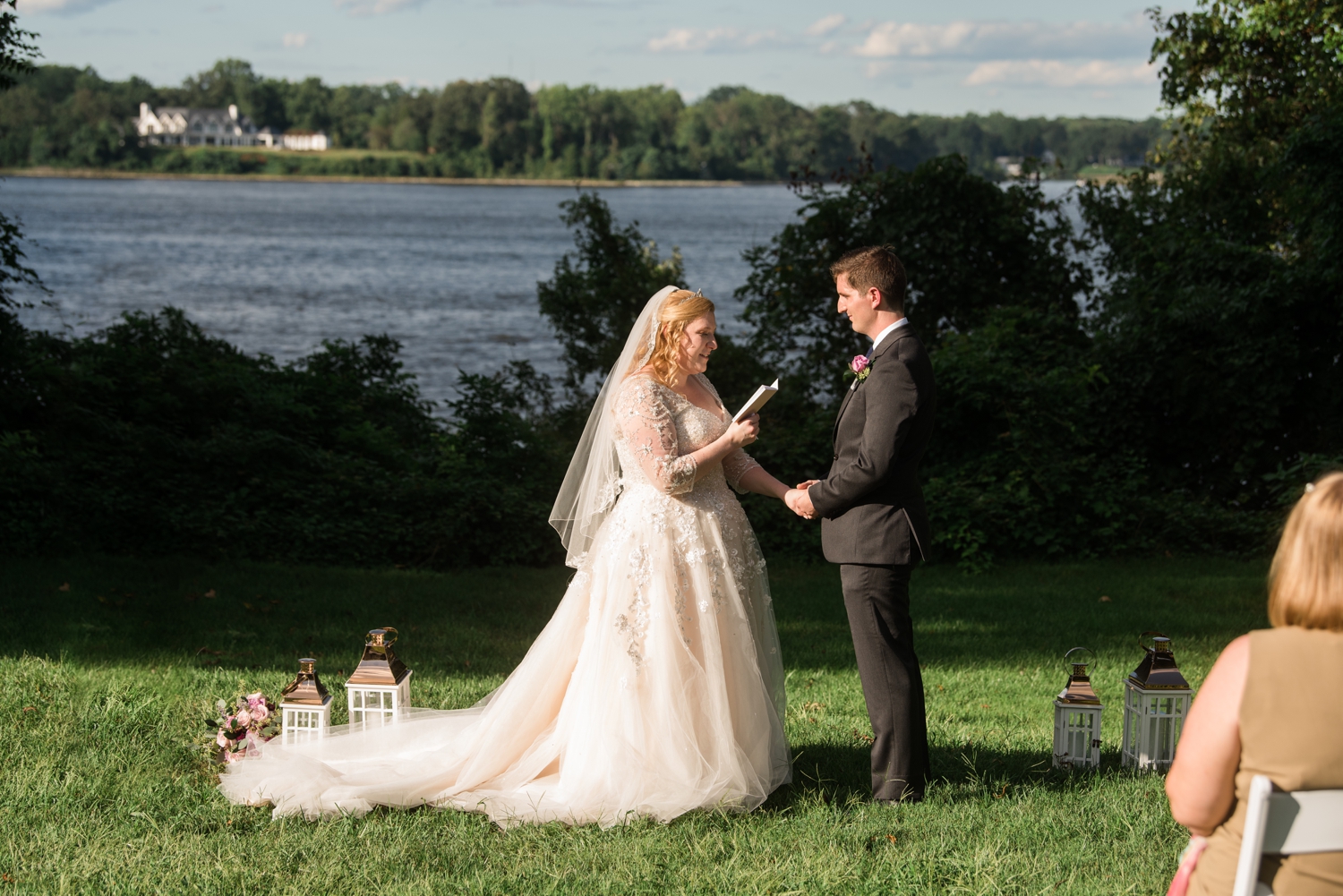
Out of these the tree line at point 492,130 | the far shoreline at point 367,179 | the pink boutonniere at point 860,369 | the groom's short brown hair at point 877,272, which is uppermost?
the tree line at point 492,130

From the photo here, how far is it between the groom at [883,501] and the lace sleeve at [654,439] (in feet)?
1.74

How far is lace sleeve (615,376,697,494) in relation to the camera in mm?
5129

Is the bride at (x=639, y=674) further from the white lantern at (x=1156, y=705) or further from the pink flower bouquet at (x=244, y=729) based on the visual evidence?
the white lantern at (x=1156, y=705)

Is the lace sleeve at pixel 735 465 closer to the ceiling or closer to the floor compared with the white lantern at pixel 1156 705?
closer to the ceiling

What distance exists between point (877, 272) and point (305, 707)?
336cm

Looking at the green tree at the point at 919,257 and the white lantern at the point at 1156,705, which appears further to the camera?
the green tree at the point at 919,257

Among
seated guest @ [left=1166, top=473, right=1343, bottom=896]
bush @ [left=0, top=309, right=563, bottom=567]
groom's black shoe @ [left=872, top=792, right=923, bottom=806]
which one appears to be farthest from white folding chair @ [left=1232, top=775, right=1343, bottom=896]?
bush @ [left=0, top=309, right=563, bottom=567]

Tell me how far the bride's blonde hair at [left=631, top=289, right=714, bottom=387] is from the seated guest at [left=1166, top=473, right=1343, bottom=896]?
298 cm

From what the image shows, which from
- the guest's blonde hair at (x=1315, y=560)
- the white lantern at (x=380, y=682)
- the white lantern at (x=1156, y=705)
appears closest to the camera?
the guest's blonde hair at (x=1315, y=560)

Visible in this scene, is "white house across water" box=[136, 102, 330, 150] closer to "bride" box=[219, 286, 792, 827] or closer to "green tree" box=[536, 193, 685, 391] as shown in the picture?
"green tree" box=[536, 193, 685, 391]

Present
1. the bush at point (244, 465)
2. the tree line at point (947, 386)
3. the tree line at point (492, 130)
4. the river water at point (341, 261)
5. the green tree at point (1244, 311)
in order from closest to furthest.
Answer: the bush at point (244, 465)
the tree line at point (947, 386)
the green tree at point (1244, 311)
the river water at point (341, 261)
the tree line at point (492, 130)

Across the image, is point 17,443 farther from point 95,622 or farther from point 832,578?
point 832,578

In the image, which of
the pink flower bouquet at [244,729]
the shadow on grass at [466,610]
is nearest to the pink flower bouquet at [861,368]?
Result: the pink flower bouquet at [244,729]

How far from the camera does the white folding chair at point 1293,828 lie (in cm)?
260
